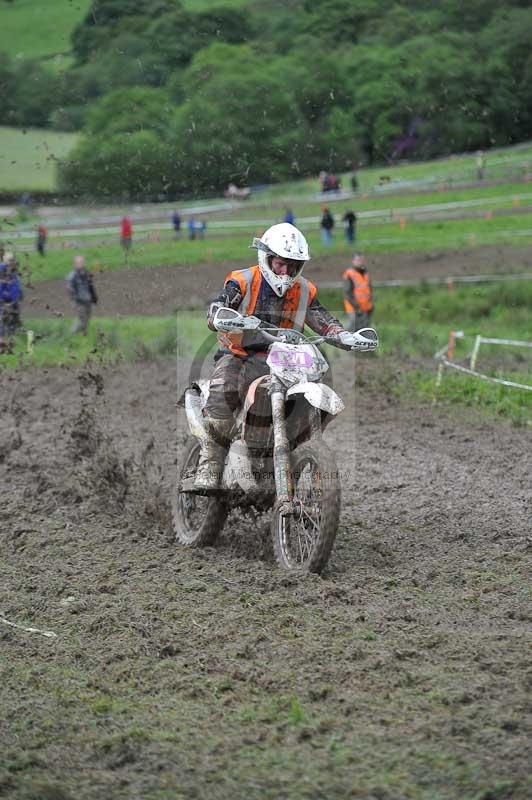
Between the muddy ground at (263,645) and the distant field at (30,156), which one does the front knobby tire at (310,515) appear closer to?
the muddy ground at (263,645)

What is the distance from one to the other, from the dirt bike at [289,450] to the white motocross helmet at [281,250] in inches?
12.3

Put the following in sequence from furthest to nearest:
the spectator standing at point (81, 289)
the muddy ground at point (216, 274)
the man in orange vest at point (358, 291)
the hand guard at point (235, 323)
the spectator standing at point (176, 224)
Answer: the spectator standing at point (176, 224), the spectator standing at point (81, 289), the muddy ground at point (216, 274), the man in orange vest at point (358, 291), the hand guard at point (235, 323)

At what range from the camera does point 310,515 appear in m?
7.21

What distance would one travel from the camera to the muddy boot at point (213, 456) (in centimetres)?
789

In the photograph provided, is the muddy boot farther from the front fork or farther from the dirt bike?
the front fork

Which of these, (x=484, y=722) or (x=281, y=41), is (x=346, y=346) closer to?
(x=484, y=722)

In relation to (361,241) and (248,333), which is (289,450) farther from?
(361,241)

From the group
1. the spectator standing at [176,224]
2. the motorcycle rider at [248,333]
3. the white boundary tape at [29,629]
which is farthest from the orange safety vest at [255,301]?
the spectator standing at [176,224]

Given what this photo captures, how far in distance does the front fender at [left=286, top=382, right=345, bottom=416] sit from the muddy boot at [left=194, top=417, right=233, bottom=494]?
86cm

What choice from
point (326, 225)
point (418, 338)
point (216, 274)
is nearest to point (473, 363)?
point (418, 338)

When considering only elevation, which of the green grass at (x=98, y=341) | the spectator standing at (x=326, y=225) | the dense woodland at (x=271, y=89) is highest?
the dense woodland at (x=271, y=89)

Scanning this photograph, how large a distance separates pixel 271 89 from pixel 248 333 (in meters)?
15.9

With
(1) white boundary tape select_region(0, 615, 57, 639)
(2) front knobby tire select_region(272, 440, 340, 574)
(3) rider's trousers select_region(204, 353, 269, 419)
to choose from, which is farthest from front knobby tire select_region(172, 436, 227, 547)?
(1) white boundary tape select_region(0, 615, 57, 639)

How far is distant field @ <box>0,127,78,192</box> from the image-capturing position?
48.2 ft
